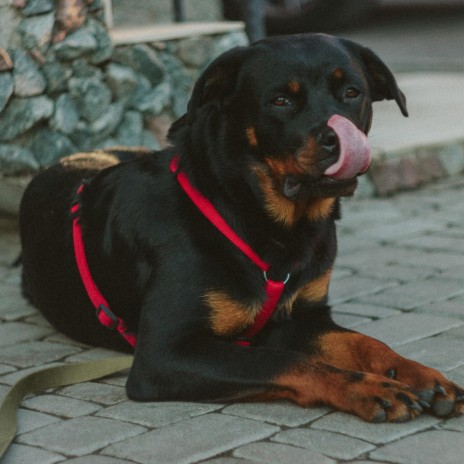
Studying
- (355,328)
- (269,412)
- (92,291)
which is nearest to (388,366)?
(269,412)

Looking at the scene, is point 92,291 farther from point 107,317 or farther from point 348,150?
point 348,150

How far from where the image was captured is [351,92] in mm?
3516

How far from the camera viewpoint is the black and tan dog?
326 centimetres

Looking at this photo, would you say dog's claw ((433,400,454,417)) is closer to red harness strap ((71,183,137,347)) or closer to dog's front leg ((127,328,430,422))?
dog's front leg ((127,328,430,422))

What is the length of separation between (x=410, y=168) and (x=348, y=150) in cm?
390

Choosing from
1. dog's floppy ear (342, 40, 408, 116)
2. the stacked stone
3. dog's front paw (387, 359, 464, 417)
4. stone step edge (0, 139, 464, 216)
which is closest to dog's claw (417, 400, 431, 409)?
dog's front paw (387, 359, 464, 417)

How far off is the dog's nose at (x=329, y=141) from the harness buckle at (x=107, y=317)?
1.07m

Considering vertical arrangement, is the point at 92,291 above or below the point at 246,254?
below

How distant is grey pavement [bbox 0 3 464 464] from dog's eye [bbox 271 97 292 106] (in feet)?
3.26

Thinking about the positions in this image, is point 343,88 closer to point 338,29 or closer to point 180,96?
point 180,96

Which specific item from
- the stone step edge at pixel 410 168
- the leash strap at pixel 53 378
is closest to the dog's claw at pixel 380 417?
the leash strap at pixel 53 378

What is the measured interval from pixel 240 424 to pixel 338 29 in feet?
30.2

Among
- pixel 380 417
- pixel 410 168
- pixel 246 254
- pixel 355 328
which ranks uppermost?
pixel 246 254

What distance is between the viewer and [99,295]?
389cm
